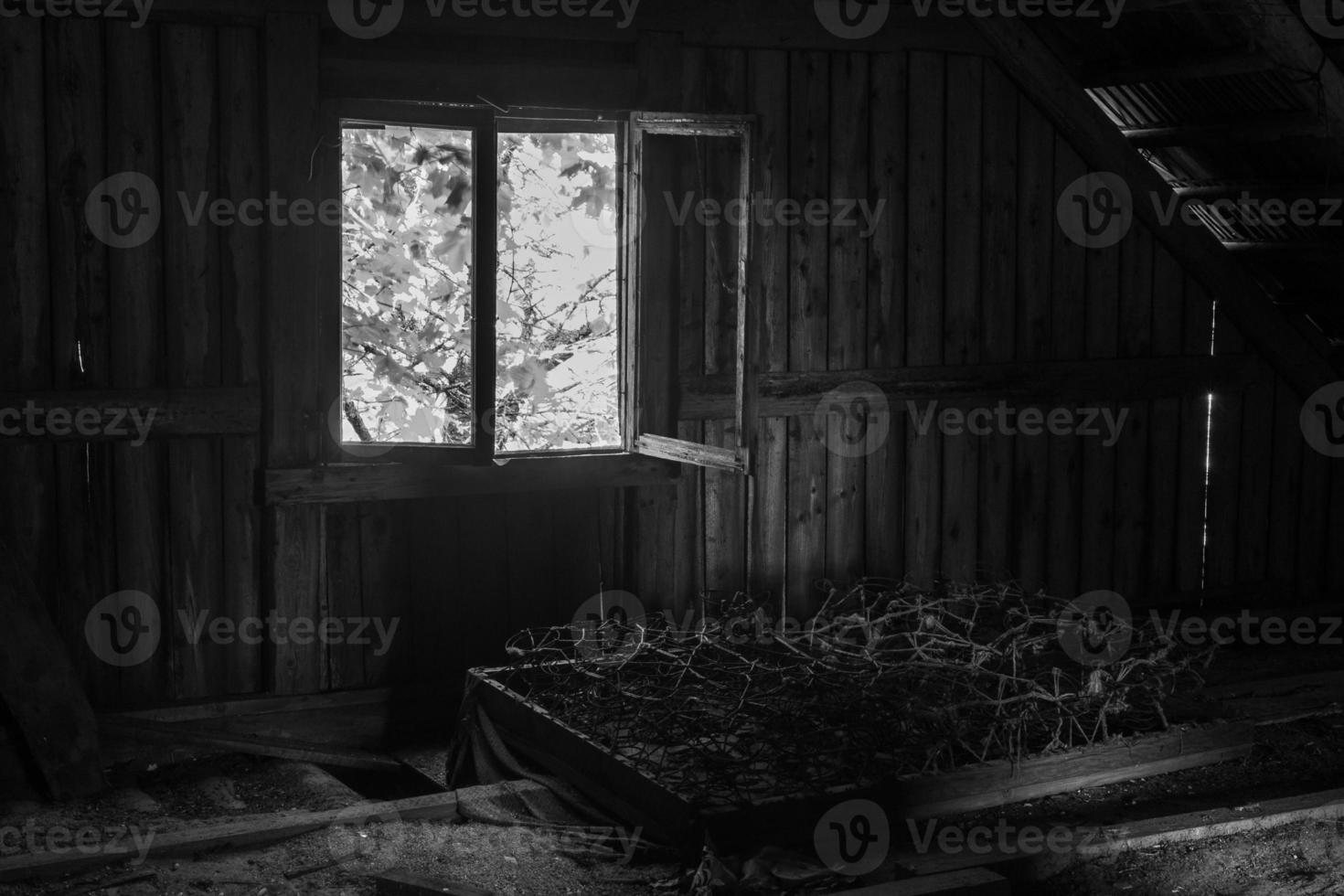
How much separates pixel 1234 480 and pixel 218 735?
16.7 feet

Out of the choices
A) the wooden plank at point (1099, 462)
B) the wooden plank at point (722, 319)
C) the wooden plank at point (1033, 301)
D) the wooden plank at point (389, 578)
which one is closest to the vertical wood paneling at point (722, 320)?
the wooden plank at point (722, 319)

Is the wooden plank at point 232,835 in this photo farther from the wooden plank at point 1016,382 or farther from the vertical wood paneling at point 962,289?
the vertical wood paneling at point 962,289

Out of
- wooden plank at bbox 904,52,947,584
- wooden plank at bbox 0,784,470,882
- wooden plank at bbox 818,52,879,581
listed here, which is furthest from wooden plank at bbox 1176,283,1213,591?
wooden plank at bbox 0,784,470,882

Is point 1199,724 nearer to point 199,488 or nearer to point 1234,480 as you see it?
point 1234,480

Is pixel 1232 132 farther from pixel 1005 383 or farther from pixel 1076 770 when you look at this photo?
pixel 1076 770

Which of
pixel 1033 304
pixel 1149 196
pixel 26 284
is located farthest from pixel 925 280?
pixel 26 284

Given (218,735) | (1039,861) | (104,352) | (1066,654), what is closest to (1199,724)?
(1066,654)

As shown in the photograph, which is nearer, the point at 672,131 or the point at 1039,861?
the point at 1039,861

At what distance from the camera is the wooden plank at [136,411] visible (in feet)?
17.3

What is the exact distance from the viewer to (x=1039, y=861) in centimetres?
445

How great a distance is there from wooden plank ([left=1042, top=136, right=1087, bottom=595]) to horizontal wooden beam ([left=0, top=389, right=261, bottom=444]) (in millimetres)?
3739

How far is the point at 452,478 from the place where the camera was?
5891mm

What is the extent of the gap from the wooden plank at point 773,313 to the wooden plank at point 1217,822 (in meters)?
2.25

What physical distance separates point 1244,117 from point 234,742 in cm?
489
